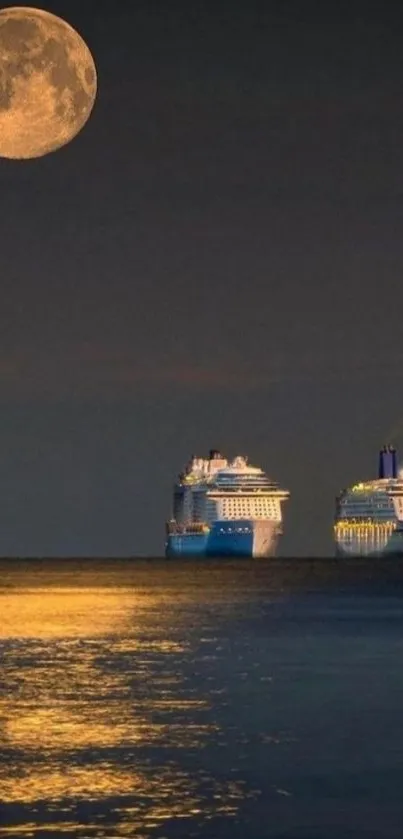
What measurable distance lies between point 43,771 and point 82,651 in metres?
29.4

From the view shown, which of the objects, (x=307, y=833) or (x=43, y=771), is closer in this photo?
(x=307, y=833)

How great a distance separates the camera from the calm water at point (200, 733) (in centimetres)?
2291

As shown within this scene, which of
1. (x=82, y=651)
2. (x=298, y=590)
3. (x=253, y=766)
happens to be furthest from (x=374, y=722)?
(x=298, y=590)

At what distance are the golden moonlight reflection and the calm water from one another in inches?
1.8

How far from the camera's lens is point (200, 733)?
106ft

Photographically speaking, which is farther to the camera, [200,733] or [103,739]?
[200,733]

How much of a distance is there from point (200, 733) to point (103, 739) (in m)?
2.09

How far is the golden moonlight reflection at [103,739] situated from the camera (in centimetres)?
2305

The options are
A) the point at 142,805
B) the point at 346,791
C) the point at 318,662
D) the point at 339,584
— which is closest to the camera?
the point at 142,805

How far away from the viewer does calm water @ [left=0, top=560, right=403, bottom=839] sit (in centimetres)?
2291

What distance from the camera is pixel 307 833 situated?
21.9 metres

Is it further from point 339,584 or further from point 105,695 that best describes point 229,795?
point 339,584

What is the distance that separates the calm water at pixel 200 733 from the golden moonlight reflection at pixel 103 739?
45 millimetres

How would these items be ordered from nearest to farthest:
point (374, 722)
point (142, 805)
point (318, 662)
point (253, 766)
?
1. point (142, 805)
2. point (253, 766)
3. point (374, 722)
4. point (318, 662)
